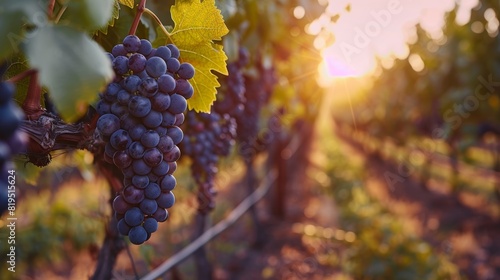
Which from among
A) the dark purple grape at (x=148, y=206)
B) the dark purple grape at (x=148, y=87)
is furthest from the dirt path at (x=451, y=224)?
the dark purple grape at (x=148, y=87)

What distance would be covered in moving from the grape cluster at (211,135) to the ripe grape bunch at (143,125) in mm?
927

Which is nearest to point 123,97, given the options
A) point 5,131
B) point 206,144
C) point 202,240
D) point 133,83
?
point 133,83

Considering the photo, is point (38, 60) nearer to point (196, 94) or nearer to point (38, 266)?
point (196, 94)

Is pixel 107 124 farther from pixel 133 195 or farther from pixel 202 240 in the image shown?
pixel 202 240

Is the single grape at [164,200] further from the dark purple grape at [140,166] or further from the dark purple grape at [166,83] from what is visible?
the dark purple grape at [166,83]

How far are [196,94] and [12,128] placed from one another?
62cm

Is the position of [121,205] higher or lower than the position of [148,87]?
lower

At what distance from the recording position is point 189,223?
6949 millimetres

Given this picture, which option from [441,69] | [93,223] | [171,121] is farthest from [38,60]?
[441,69]

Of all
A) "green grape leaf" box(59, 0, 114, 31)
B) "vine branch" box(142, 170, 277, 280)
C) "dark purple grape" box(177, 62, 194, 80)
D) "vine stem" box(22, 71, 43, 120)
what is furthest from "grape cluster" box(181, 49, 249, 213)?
"green grape leaf" box(59, 0, 114, 31)

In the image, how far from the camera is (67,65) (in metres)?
0.67

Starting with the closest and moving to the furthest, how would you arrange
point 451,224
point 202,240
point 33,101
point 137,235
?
point 33,101, point 137,235, point 202,240, point 451,224

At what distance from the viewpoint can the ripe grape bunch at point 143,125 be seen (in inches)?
38.9

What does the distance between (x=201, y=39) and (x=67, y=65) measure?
51 cm
